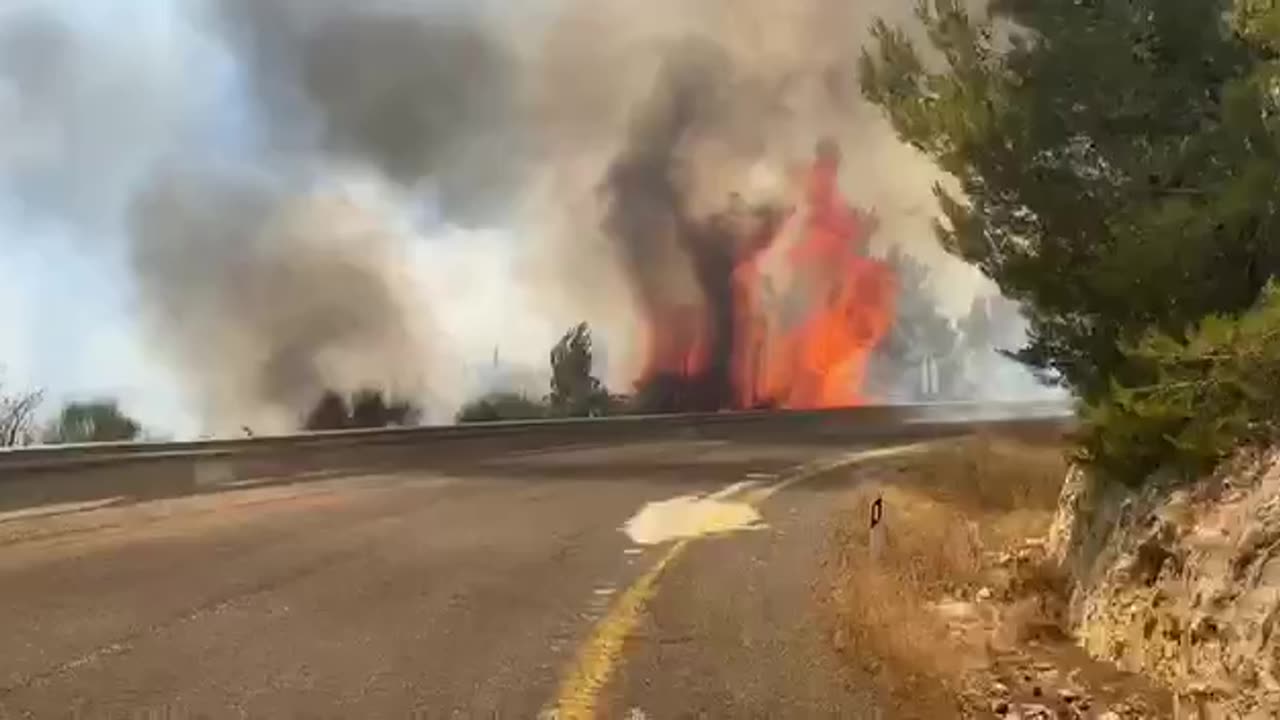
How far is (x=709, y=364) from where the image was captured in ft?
137

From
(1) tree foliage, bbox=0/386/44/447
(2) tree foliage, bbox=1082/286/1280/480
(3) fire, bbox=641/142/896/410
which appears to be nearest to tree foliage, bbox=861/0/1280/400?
(2) tree foliage, bbox=1082/286/1280/480

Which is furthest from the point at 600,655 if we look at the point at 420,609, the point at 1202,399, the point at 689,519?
the point at 689,519

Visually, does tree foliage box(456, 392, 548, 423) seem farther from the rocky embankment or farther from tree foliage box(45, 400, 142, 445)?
the rocky embankment

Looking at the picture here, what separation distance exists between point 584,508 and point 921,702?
8925 millimetres

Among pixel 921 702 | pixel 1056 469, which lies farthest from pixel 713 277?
pixel 921 702

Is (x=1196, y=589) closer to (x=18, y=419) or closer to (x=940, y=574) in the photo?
(x=940, y=574)

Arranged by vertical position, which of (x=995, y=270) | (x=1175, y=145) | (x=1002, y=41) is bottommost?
(x=995, y=270)

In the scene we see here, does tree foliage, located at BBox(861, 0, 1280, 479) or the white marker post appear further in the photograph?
the white marker post

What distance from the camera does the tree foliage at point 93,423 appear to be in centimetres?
3222

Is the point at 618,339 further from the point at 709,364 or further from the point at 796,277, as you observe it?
the point at 796,277

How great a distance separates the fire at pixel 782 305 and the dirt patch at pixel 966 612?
82.0 feet

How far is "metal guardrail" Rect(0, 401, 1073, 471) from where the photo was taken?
1681 cm

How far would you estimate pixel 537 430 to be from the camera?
1109 inches

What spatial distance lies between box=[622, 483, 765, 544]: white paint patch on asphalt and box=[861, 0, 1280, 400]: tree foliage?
3870 millimetres
